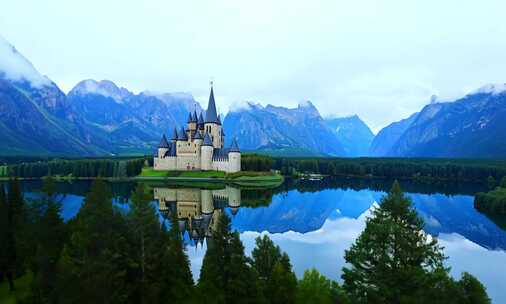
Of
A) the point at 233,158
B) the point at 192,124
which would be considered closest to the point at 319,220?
the point at 233,158

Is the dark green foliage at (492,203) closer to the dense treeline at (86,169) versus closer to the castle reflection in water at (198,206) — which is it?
the castle reflection in water at (198,206)

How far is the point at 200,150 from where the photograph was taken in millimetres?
137875

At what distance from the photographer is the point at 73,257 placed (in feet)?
74.6

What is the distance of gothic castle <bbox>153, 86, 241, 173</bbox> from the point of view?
13288cm

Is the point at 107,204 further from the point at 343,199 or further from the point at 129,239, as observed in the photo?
the point at 343,199

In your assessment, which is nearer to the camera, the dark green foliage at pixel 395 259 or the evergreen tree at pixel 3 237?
the dark green foliage at pixel 395 259

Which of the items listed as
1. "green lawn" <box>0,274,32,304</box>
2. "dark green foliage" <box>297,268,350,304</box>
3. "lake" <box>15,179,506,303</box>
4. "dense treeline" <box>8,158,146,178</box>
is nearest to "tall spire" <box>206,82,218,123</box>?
"dense treeline" <box>8,158,146,178</box>

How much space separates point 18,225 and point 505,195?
7952 centimetres

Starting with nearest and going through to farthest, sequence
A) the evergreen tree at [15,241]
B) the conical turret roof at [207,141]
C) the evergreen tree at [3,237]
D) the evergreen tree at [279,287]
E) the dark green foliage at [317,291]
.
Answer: the evergreen tree at [279,287] → the dark green foliage at [317,291] → the evergreen tree at [15,241] → the evergreen tree at [3,237] → the conical turret roof at [207,141]

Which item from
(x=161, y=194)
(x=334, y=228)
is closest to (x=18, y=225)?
(x=334, y=228)

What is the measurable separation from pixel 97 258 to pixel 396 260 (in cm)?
1516

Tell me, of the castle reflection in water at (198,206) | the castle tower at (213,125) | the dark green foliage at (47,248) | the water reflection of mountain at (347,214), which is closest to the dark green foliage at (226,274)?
the dark green foliage at (47,248)

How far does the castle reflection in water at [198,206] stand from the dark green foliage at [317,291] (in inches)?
784

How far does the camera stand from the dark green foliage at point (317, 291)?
66.8 feet
